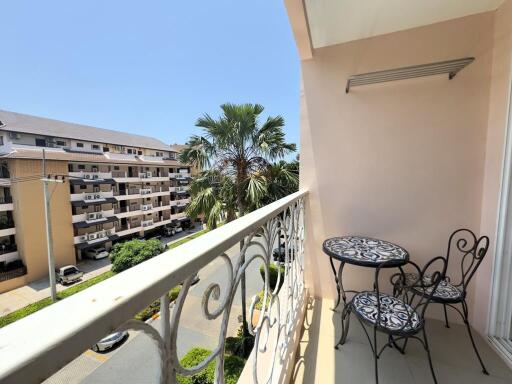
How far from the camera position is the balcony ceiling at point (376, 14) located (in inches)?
54.9

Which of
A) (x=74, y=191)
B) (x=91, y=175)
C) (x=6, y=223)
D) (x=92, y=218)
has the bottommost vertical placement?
(x=92, y=218)

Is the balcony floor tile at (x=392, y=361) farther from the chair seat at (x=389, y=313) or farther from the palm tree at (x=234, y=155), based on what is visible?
the palm tree at (x=234, y=155)

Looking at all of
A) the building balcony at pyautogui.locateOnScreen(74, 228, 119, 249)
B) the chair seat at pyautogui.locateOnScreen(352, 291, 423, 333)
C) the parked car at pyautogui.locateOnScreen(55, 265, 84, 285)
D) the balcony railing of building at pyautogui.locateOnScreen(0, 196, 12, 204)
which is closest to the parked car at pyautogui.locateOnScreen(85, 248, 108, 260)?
the building balcony at pyautogui.locateOnScreen(74, 228, 119, 249)

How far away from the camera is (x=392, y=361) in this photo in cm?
128

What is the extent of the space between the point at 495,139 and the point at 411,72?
0.70 metres

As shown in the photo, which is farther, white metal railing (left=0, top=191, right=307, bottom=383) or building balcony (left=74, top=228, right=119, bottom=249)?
building balcony (left=74, top=228, right=119, bottom=249)

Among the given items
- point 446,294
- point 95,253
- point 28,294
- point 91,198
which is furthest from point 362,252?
point 95,253

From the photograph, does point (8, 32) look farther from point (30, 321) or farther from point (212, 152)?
point (30, 321)

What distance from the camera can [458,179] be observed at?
1.58 metres

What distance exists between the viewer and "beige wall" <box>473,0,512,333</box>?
4.46 ft

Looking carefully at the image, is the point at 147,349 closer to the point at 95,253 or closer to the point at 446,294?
the point at 446,294

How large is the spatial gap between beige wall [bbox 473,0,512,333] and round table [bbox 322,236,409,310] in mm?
592

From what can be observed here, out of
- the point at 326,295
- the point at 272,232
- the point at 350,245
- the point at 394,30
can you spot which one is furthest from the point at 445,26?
the point at 326,295

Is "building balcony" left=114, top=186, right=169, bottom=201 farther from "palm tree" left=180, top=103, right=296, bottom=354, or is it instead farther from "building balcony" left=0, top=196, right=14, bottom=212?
"palm tree" left=180, top=103, right=296, bottom=354
